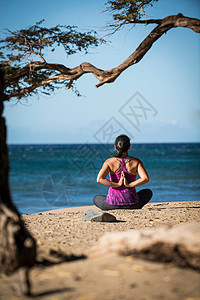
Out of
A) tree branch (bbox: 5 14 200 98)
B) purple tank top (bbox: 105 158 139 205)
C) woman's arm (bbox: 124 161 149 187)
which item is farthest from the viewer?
purple tank top (bbox: 105 158 139 205)

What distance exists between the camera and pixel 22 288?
2.21 m

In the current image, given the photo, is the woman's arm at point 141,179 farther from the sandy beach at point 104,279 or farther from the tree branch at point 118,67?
the sandy beach at point 104,279

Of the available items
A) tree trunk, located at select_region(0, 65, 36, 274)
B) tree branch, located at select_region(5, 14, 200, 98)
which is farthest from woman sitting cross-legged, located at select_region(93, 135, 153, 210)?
tree trunk, located at select_region(0, 65, 36, 274)

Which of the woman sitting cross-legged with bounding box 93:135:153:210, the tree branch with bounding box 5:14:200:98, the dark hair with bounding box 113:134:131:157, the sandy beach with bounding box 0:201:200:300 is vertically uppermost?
the tree branch with bounding box 5:14:200:98

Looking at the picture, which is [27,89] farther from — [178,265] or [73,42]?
[178,265]

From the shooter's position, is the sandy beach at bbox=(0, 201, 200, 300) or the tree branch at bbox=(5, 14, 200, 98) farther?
the tree branch at bbox=(5, 14, 200, 98)

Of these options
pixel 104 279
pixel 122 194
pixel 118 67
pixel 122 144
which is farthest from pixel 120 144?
pixel 104 279

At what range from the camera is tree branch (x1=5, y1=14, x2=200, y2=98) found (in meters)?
4.86

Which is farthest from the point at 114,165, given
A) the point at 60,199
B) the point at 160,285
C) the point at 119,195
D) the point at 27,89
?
the point at 60,199

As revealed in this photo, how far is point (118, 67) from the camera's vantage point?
5.30 metres

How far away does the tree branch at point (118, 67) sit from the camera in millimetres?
4856

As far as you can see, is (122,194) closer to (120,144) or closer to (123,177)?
(123,177)

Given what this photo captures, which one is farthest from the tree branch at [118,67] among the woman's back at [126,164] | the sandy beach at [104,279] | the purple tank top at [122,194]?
the sandy beach at [104,279]

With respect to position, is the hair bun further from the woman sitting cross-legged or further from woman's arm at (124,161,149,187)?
woman's arm at (124,161,149,187)
